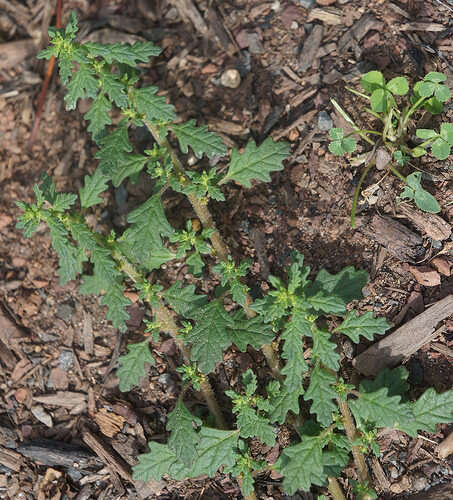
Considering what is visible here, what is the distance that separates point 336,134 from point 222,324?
1513mm

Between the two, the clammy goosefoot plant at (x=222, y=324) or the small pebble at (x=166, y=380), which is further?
the small pebble at (x=166, y=380)

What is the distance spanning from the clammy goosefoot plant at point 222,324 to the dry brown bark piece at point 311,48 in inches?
38.5

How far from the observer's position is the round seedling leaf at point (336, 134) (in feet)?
13.6

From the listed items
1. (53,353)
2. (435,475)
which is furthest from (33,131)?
(435,475)

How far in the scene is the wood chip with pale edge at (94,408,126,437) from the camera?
4.32 metres

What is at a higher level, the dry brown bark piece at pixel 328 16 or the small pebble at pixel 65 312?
the dry brown bark piece at pixel 328 16

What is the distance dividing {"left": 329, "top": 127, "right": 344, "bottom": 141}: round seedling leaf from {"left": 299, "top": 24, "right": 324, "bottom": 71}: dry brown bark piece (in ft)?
2.62

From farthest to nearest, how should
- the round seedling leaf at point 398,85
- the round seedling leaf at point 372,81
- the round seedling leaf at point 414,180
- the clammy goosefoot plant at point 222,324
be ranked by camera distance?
the round seedling leaf at point 372,81 → the round seedling leaf at point 398,85 → the round seedling leaf at point 414,180 → the clammy goosefoot plant at point 222,324

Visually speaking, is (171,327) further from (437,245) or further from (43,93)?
(43,93)

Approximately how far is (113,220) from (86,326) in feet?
2.82

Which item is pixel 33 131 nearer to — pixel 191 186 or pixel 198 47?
pixel 198 47

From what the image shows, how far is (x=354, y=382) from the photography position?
405 cm

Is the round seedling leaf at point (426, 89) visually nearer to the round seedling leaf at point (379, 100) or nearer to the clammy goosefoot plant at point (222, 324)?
the round seedling leaf at point (379, 100)

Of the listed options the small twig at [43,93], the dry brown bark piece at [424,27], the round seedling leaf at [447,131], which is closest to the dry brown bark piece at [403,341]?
the round seedling leaf at [447,131]
